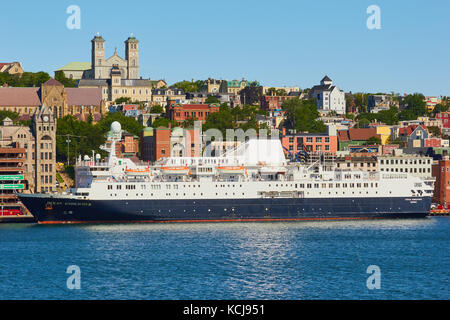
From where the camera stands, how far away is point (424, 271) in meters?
39.7

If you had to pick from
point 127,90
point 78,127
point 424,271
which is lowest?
point 424,271

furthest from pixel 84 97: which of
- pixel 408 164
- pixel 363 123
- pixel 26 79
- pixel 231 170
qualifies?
pixel 231 170

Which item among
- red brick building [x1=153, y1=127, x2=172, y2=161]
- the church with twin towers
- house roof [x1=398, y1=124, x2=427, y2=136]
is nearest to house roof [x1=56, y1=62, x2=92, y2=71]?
the church with twin towers

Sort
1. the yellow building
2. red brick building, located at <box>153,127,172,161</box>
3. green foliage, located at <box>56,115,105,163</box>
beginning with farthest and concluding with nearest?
1. the yellow building
2. green foliage, located at <box>56,115,105,163</box>
3. red brick building, located at <box>153,127,172,161</box>

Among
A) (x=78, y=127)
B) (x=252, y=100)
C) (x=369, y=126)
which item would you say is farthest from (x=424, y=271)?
(x=252, y=100)

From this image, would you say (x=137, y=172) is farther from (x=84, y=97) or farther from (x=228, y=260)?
(x=84, y=97)

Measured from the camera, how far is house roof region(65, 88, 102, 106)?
458 feet

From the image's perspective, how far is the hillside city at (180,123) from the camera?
8219cm

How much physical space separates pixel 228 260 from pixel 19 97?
327ft

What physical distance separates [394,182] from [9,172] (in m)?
37.4

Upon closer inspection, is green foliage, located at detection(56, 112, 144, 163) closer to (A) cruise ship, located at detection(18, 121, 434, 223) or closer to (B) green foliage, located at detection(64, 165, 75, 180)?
(B) green foliage, located at detection(64, 165, 75, 180)

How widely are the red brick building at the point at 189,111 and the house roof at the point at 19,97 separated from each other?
28.8m

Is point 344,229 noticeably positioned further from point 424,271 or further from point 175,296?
point 175,296

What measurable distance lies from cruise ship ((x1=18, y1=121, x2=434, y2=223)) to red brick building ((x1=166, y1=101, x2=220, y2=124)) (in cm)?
5062
